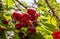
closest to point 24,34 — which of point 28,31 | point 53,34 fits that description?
point 28,31

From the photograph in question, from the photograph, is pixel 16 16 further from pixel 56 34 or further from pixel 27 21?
pixel 56 34

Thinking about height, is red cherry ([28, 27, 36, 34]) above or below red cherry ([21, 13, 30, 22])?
below

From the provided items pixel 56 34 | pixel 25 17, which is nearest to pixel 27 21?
pixel 25 17

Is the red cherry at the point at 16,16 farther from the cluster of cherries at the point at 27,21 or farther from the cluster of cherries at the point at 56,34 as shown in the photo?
the cluster of cherries at the point at 56,34

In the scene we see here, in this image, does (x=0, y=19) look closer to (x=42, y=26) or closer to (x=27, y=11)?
(x=27, y=11)

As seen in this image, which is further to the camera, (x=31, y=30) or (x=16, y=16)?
(x=16, y=16)

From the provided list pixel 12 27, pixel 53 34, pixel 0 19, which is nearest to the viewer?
pixel 53 34

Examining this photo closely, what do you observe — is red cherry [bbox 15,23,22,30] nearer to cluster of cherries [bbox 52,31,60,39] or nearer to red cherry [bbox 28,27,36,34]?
red cherry [bbox 28,27,36,34]

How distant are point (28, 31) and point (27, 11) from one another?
14cm

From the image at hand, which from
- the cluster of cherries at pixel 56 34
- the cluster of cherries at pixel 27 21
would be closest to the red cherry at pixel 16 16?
the cluster of cherries at pixel 27 21

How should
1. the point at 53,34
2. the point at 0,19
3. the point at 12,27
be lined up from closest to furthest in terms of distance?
the point at 53,34 < the point at 12,27 < the point at 0,19

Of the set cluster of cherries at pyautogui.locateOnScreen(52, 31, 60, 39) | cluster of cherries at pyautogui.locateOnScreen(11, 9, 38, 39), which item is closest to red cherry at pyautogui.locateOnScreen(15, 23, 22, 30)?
cluster of cherries at pyautogui.locateOnScreen(11, 9, 38, 39)

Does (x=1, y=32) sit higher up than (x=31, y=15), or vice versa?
(x=31, y=15)

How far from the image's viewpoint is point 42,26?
40.8 inches
